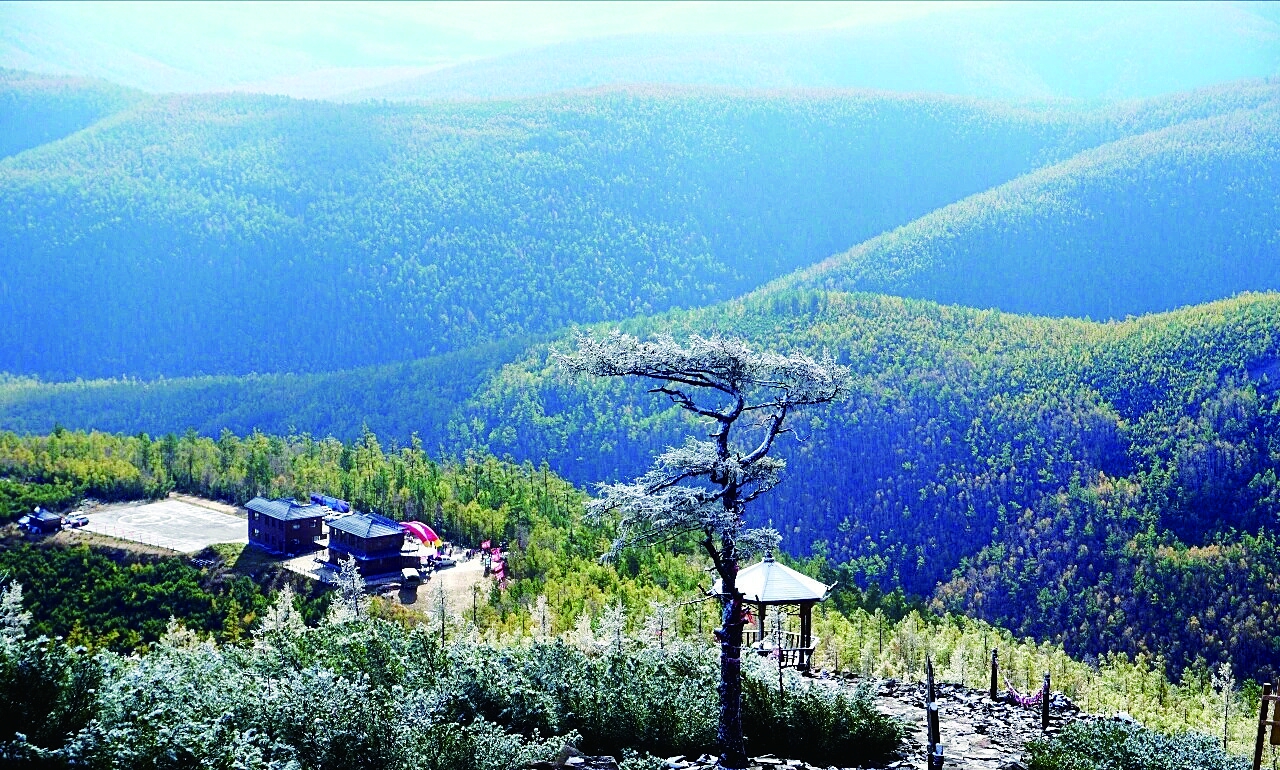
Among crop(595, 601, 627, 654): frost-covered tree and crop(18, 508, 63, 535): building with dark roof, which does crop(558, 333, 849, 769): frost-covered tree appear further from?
crop(18, 508, 63, 535): building with dark roof

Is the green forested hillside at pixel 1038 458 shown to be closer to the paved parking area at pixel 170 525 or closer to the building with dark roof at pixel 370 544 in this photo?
the building with dark roof at pixel 370 544

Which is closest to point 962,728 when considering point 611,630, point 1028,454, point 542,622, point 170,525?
point 611,630

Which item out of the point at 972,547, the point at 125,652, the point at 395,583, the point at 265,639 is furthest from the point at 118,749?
the point at 972,547

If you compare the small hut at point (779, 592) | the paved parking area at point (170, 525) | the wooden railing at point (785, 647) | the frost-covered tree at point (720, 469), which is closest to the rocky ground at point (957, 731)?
the wooden railing at point (785, 647)

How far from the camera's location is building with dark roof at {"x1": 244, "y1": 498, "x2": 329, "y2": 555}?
69.6 metres

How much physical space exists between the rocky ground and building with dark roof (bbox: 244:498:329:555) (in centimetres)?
4007

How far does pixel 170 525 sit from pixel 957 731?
55938 mm

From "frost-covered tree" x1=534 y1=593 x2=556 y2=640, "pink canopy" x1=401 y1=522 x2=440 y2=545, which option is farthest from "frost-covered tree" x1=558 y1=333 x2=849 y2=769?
"pink canopy" x1=401 y1=522 x2=440 y2=545

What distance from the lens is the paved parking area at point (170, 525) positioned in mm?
71188

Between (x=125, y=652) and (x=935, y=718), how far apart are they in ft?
142

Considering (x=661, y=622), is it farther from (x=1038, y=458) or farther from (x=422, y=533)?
(x=1038, y=458)

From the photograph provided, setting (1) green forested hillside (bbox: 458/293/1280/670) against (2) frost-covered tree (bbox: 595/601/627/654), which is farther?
(1) green forested hillside (bbox: 458/293/1280/670)

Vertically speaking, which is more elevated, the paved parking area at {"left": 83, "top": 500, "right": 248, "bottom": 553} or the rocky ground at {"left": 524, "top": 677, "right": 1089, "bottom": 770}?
the paved parking area at {"left": 83, "top": 500, "right": 248, "bottom": 553}

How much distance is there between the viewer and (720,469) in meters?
24.1
